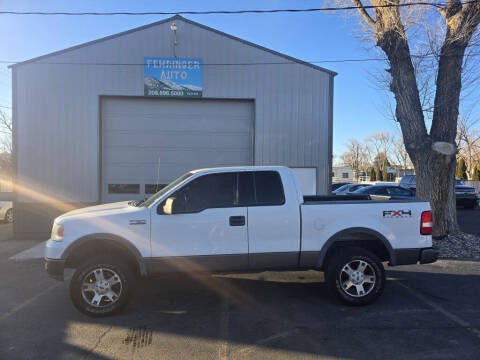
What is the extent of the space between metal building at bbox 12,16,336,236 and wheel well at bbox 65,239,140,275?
5.95m

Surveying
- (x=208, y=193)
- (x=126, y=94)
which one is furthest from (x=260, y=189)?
(x=126, y=94)

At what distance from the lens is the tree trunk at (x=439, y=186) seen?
806 cm

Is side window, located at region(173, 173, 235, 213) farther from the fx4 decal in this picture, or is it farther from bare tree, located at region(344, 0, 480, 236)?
bare tree, located at region(344, 0, 480, 236)

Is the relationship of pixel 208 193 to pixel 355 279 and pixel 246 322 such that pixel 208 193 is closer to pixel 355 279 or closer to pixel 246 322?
pixel 246 322

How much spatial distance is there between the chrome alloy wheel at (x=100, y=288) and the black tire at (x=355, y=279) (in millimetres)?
2851

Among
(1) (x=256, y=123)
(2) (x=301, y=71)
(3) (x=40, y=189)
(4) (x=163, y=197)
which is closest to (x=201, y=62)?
(1) (x=256, y=123)

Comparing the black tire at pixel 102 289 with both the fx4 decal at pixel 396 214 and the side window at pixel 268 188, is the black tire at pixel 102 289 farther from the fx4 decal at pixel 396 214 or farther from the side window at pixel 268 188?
the fx4 decal at pixel 396 214

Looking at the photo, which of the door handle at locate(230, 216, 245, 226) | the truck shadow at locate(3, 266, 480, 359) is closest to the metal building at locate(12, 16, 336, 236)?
the truck shadow at locate(3, 266, 480, 359)

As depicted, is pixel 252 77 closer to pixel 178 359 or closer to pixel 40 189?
pixel 40 189

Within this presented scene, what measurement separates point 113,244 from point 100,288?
1.88 ft

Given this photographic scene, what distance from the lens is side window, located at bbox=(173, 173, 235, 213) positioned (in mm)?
4355

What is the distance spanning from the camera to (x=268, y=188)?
4.52 metres

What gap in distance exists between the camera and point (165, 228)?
167 inches

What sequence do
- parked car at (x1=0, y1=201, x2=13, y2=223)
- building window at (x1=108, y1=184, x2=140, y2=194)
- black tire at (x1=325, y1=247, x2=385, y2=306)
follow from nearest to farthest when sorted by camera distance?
black tire at (x1=325, y1=247, x2=385, y2=306) < building window at (x1=108, y1=184, x2=140, y2=194) < parked car at (x1=0, y1=201, x2=13, y2=223)
